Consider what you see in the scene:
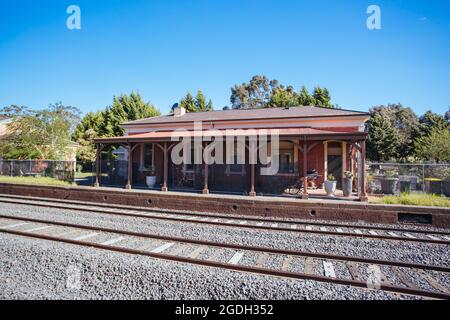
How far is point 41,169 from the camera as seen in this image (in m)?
20.6

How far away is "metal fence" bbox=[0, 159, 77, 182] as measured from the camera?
18.5m

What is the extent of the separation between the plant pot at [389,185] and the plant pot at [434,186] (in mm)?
1701

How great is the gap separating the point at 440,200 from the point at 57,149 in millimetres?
31184

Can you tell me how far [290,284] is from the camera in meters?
4.20

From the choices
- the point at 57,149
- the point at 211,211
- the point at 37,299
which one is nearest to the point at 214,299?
the point at 37,299

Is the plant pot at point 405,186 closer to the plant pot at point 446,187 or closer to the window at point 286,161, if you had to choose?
the plant pot at point 446,187

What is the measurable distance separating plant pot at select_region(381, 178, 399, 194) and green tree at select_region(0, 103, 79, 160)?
29155mm

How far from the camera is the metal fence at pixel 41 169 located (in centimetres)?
1855

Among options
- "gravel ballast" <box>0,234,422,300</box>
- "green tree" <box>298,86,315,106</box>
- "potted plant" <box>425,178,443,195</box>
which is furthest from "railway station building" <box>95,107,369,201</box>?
"green tree" <box>298,86,315,106</box>

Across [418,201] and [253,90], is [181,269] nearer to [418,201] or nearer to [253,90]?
[418,201]

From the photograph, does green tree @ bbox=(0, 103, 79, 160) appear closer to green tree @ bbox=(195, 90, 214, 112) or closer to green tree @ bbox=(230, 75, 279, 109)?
green tree @ bbox=(195, 90, 214, 112)

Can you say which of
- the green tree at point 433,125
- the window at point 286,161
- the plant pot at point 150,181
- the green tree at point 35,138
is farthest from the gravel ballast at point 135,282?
the green tree at point 433,125

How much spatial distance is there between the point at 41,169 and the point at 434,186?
2641 centimetres
